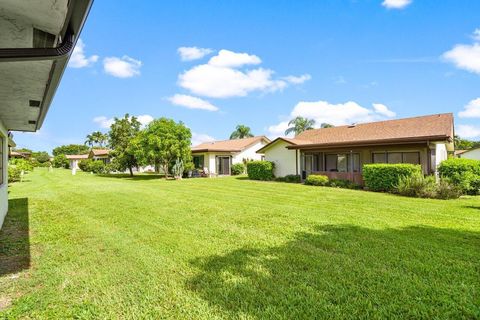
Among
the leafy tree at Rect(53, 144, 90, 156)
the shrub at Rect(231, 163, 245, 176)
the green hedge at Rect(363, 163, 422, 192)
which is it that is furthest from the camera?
the leafy tree at Rect(53, 144, 90, 156)

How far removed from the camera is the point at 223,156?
99.1 ft

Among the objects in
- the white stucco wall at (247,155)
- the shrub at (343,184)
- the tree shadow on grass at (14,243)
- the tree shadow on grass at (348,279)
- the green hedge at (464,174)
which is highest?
the white stucco wall at (247,155)

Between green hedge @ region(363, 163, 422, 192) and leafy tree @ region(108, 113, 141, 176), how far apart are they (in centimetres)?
2491

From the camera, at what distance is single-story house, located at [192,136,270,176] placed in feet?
95.8

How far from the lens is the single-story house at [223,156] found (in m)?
29.2

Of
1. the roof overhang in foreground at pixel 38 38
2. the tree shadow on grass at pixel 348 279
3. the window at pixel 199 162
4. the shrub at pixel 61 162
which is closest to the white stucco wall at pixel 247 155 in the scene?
the window at pixel 199 162

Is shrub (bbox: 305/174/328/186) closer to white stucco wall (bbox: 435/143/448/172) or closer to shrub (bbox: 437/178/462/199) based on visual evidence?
white stucco wall (bbox: 435/143/448/172)

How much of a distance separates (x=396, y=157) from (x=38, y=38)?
19.4 meters

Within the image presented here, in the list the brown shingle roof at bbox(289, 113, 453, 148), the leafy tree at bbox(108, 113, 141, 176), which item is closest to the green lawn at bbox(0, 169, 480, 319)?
the brown shingle roof at bbox(289, 113, 453, 148)

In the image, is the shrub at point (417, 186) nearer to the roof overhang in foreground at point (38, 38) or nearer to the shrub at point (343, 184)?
the shrub at point (343, 184)

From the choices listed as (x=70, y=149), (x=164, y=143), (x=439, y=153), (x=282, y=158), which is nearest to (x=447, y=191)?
(x=439, y=153)

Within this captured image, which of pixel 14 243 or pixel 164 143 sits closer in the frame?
pixel 14 243

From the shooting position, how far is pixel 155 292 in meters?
3.61

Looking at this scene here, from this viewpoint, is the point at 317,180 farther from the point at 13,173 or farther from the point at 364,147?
the point at 13,173
